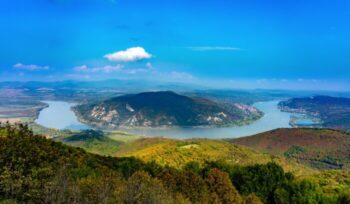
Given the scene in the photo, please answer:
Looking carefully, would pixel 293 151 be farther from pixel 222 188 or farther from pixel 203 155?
pixel 222 188

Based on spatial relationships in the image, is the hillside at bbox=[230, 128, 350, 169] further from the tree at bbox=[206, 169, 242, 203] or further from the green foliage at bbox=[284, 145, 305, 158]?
the tree at bbox=[206, 169, 242, 203]

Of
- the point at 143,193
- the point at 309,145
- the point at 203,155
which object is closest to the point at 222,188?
the point at 143,193

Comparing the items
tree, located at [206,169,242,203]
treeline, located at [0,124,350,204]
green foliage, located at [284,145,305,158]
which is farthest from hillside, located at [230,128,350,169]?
treeline, located at [0,124,350,204]

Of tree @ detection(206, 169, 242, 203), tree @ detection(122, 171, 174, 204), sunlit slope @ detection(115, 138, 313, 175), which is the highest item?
tree @ detection(122, 171, 174, 204)

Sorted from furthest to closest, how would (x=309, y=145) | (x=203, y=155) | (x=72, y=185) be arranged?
(x=309, y=145), (x=203, y=155), (x=72, y=185)

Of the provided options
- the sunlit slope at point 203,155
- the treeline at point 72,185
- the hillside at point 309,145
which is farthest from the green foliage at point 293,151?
the treeline at point 72,185

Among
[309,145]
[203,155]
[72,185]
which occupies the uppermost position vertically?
[72,185]

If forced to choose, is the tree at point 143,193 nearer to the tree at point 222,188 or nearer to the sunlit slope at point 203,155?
the tree at point 222,188

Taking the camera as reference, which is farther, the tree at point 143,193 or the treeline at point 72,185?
Answer: the tree at point 143,193
